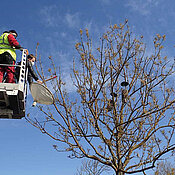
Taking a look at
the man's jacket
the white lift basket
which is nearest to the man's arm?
the man's jacket

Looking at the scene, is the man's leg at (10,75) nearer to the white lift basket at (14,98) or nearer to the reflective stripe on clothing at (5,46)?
the white lift basket at (14,98)

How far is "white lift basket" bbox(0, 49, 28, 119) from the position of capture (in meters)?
3.88

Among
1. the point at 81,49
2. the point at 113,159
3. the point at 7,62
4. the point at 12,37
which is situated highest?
the point at 81,49

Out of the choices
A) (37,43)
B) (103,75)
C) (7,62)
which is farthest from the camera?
(37,43)

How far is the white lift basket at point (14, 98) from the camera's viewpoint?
12.7 ft

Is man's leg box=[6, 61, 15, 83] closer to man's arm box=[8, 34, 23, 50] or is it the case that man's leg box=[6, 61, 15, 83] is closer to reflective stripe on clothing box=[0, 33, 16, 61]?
reflective stripe on clothing box=[0, 33, 16, 61]

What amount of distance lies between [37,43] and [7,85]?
348 cm

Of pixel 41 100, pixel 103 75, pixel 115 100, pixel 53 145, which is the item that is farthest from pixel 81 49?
pixel 53 145

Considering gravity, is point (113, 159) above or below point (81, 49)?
below

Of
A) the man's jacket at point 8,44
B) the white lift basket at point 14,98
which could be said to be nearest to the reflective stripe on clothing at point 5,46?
the man's jacket at point 8,44

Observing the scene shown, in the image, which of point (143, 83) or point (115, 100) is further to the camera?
point (115, 100)

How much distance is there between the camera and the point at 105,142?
5887 millimetres

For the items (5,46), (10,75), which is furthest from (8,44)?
(10,75)

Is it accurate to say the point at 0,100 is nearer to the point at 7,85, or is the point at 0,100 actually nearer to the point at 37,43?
the point at 7,85
